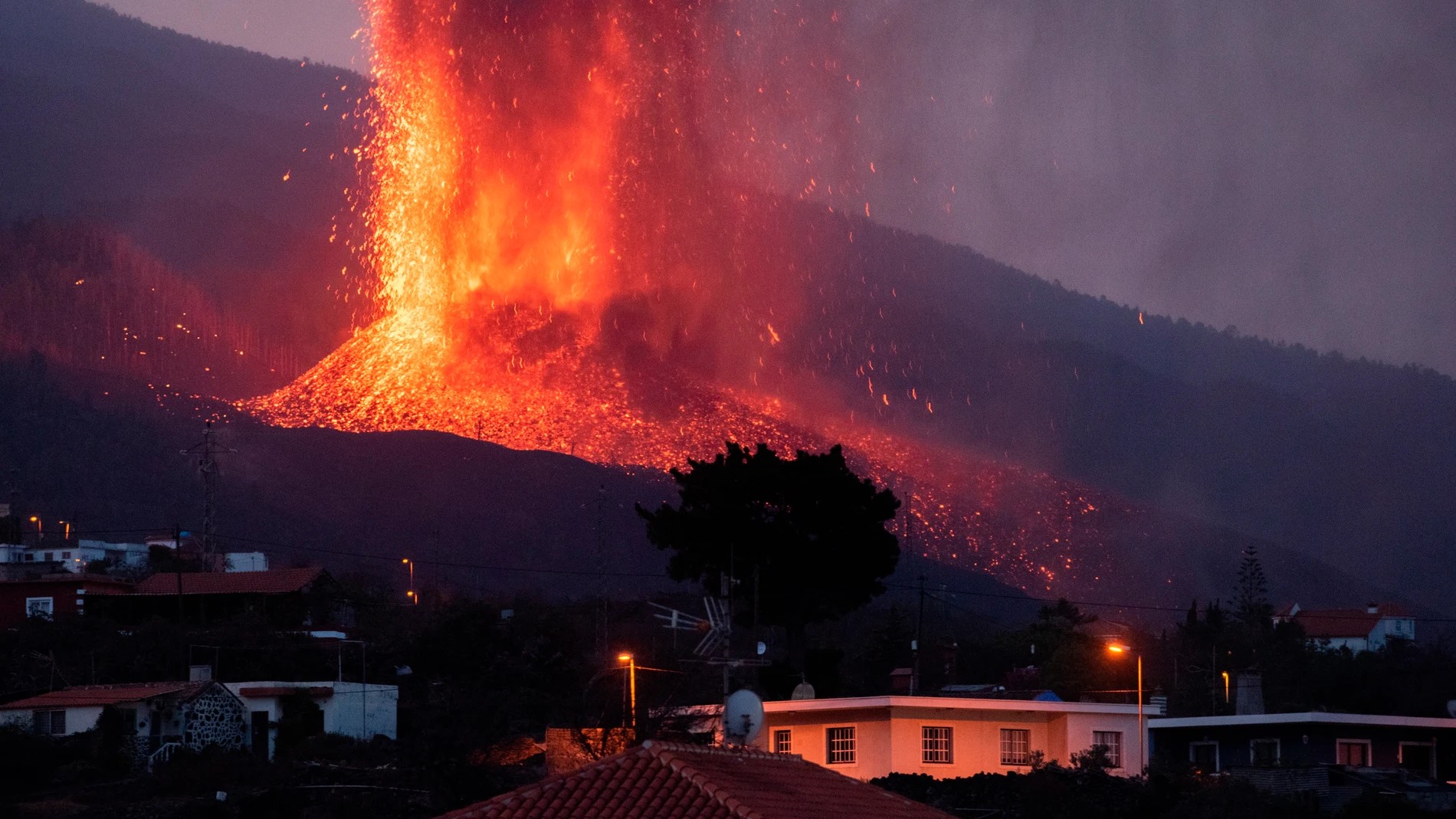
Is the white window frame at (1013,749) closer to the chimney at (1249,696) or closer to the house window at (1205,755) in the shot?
the house window at (1205,755)

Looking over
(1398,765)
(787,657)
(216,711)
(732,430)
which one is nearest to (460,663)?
(216,711)

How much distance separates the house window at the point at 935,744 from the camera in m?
51.6

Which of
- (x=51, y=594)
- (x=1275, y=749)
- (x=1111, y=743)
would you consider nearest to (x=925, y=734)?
(x=1111, y=743)

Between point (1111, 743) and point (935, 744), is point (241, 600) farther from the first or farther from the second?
point (1111, 743)

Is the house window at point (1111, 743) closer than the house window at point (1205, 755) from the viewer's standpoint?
Yes

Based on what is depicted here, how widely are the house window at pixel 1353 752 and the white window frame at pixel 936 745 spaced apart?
399 inches

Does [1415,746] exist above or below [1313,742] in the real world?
below

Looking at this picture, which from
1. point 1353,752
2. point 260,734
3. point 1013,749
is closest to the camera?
point 1013,749

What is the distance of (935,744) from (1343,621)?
89.4 m

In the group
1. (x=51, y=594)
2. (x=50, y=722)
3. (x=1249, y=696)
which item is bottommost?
(x=50, y=722)

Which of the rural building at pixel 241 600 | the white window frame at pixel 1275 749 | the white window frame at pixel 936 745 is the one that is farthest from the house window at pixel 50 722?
the white window frame at pixel 1275 749

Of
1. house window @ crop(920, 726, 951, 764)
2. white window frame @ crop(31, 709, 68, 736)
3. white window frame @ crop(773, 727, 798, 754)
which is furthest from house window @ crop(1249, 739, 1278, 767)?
white window frame @ crop(31, 709, 68, 736)

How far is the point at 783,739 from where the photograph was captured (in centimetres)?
5181

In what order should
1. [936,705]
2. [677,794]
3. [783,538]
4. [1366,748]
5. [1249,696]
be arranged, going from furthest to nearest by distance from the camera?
[783,538] < [1249,696] < [1366,748] < [936,705] < [677,794]
